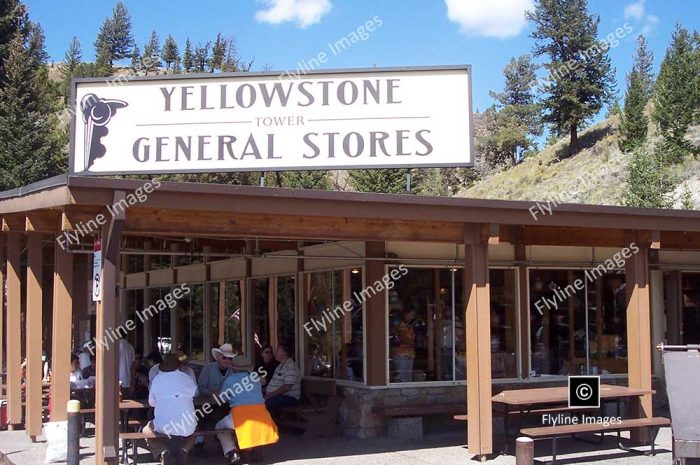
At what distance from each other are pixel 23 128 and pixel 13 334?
26.6 m

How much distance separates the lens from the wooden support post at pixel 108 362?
8.18 metres

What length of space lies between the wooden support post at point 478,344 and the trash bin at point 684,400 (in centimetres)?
212

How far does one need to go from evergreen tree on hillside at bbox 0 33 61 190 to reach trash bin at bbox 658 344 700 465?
102ft

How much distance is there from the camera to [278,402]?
12.0m

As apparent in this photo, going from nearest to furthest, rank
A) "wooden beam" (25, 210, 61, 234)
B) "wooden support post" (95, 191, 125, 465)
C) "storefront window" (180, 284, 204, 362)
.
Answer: "wooden support post" (95, 191, 125, 465) < "wooden beam" (25, 210, 61, 234) < "storefront window" (180, 284, 204, 362)

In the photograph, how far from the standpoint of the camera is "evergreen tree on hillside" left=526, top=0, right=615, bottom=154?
5756cm

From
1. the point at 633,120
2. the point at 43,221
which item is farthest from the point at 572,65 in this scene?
the point at 43,221

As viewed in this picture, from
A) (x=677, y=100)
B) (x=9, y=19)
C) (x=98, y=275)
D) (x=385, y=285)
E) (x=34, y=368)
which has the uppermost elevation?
(x=9, y=19)

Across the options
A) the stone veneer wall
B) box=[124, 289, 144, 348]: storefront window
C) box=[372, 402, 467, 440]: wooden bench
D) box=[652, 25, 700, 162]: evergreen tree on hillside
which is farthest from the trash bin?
box=[652, 25, 700, 162]: evergreen tree on hillside

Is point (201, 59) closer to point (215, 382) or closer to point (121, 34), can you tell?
point (215, 382)

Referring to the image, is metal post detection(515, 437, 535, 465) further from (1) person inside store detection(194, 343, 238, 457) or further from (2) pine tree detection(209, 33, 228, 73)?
(2) pine tree detection(209, 33, 228, 73)

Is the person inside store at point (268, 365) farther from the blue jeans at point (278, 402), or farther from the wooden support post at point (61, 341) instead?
the wooden support post at point (61, 341)

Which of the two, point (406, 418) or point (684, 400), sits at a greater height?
point (684, 400)

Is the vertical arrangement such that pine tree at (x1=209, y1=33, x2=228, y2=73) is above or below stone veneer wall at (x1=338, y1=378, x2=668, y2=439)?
above
